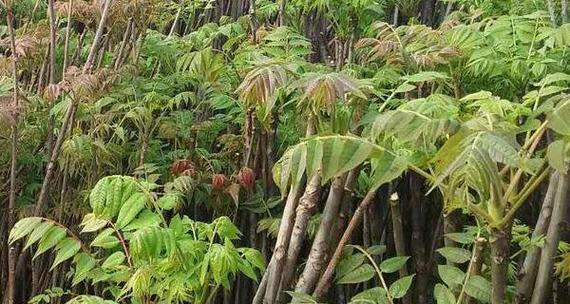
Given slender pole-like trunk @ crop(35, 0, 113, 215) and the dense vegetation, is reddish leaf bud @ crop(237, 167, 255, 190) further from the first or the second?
slender pole-like trunk @ crop(35, 0, 113, 215)

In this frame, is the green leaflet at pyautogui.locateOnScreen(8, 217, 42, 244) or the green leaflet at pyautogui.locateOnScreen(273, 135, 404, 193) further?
the green leaflet at pyautogui.locateOnScreen(8, 217, 42, 244)

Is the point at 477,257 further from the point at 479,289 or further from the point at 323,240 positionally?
the point at 323,240

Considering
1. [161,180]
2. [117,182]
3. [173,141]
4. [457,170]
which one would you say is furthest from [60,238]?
[457,170]

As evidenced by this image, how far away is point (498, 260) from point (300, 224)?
0.43 metres

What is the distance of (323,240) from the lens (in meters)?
1.39

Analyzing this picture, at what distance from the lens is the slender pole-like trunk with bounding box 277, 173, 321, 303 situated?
1364 millimetres

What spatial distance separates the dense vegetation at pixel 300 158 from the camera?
3.54 ft

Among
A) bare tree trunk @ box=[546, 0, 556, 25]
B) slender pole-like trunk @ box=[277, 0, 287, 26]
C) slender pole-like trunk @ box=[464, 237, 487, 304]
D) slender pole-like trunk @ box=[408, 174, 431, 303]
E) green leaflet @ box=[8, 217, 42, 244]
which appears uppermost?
bare tree trunk @ box=[546, 0, 556, 25]

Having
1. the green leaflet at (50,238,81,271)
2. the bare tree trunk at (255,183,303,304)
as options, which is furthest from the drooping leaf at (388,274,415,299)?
the green leaflet at (50,238,81,271)

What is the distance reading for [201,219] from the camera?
2.00m

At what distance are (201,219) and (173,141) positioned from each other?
0.88ft

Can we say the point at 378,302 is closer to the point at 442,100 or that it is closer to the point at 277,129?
the point at 442,100

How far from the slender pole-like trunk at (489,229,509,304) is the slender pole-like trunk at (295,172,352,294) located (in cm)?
37

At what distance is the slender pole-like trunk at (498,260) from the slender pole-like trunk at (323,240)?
372 mm
